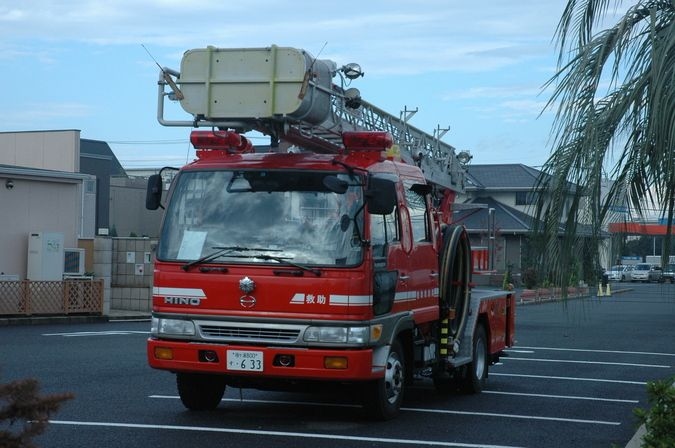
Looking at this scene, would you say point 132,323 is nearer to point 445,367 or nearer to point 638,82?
point 445,367

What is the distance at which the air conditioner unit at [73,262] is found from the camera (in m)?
30.3

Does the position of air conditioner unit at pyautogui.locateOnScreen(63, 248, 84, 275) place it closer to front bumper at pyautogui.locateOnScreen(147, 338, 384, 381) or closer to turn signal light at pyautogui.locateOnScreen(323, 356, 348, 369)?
front bumper at pyautogui.locateOnScreen(147, 338, 384, 381)

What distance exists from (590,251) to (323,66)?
433 centimetres

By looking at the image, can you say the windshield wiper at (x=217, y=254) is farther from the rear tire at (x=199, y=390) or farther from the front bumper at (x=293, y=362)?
the rear tire at (x=199, y=390)

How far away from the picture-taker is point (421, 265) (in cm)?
1206

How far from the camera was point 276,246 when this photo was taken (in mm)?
10500

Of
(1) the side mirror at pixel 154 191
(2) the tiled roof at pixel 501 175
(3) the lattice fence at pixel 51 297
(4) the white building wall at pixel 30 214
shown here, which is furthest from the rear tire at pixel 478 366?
(2) the tiled roof at pixel 501 175

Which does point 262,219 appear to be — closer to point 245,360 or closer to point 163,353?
point 245,360

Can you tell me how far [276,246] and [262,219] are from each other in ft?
1.08

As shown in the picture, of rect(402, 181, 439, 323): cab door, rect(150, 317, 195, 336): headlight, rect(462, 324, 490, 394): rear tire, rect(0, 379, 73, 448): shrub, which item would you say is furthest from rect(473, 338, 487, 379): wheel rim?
rect(0, 379, 73, 448): shrub

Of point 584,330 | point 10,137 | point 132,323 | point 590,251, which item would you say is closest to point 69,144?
point 10,137

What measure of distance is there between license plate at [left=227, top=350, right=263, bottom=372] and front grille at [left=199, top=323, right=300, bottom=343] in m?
0.13

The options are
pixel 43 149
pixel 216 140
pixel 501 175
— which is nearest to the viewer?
pixel 216 140

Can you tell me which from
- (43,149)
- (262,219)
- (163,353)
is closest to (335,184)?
(262,219)
